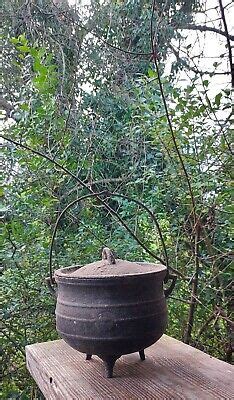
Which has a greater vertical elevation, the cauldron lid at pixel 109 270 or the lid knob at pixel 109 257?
the lid knob at pixel 109 257

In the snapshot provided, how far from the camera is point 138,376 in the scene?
1.05 meters

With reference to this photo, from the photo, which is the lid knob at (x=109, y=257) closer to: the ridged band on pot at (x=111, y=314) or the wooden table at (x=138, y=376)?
the ridged band on pot at (x=111, y=314)

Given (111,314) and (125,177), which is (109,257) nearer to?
(111,314)

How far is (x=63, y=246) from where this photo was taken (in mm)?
2188

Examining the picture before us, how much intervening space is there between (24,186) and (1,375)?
880 mm

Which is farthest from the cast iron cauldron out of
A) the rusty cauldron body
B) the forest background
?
the forest background

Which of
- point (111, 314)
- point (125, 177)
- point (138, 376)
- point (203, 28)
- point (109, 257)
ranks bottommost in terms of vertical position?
point (138, 376)

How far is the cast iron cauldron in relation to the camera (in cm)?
101

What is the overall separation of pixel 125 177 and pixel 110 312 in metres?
1.41

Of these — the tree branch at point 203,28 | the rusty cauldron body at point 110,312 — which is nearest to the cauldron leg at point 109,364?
the rusty cauldron body at point 110,312

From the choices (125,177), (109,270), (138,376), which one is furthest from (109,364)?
(125,177)

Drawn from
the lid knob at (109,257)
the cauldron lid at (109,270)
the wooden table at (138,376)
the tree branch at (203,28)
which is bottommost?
the wooden table at (138,376)

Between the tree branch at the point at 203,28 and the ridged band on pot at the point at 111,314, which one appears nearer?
the ridged band on pot at the point at 111,314

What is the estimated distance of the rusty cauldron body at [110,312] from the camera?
1011 mm
